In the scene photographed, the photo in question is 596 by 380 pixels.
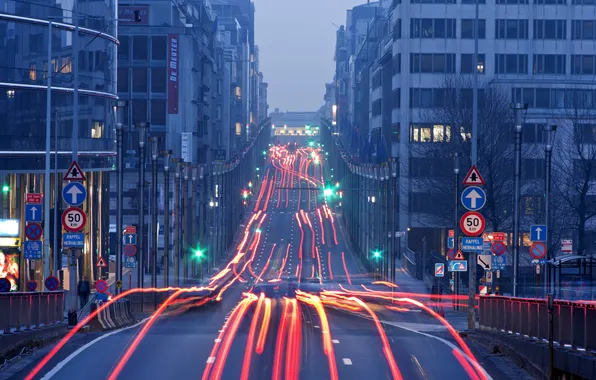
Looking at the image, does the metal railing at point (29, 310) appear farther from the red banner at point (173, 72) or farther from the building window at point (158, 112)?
the building window at point (158, 112)

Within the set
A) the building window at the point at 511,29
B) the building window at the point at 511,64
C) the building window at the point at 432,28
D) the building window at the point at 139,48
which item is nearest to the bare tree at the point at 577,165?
the building window at the point at 511,64

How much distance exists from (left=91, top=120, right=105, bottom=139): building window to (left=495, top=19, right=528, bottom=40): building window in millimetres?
46962

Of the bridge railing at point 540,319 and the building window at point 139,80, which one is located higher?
the building window at point 139,80

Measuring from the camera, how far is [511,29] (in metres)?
97.7

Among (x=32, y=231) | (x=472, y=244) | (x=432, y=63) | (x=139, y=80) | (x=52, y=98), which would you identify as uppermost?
(x=432, y=63)

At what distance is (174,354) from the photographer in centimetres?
2438

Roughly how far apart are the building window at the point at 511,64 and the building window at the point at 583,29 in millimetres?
4818

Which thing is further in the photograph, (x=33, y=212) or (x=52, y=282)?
(x=33, y=212)

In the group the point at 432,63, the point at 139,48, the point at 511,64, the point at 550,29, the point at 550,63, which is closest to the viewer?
the point at 550,29

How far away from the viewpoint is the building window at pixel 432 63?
319 ft

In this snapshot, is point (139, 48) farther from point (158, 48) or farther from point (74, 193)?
point (74, 193)

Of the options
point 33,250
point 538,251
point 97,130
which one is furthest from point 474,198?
point 97,130

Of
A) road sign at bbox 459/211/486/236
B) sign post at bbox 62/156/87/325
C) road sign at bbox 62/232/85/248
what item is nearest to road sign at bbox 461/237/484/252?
road sign at bbox 459/211/486/236

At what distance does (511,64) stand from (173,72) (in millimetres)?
30366
